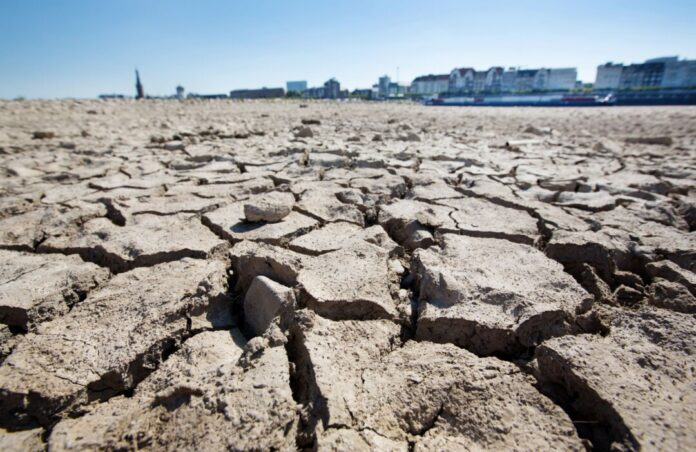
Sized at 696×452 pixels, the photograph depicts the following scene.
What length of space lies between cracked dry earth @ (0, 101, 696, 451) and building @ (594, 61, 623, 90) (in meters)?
60.0

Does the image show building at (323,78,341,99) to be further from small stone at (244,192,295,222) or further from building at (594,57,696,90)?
small stone at (244,192,295,222)

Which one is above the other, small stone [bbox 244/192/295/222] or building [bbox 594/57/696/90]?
building [bbox 594/57/696/90]

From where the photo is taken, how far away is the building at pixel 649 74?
40312 mm

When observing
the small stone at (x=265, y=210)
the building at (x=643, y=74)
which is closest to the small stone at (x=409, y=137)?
the small stone at (x=265, y=210)

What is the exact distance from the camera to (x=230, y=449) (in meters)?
0.78

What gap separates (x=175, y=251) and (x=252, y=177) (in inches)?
51.4

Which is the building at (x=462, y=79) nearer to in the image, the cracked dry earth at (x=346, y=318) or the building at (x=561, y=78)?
the building at (x=561, y=78)

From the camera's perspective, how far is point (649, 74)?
45.4 metres

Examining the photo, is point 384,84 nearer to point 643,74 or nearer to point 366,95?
point 366,95

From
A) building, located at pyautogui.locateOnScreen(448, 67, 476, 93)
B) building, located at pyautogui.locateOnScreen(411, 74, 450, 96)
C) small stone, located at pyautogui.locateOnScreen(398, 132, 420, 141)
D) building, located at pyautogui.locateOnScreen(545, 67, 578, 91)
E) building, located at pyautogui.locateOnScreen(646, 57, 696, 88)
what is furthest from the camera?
building, located at pyautogui.locateOnScreen(411, 74, 450, 96)

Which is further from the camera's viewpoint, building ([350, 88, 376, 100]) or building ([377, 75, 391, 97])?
building ([377, 75, 391, 97])

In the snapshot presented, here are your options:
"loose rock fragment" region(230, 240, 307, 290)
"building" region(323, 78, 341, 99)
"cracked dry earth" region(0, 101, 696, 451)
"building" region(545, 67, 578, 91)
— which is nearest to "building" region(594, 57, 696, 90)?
"building" region(545, 67, 578, 91)

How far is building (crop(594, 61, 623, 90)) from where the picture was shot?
4858 centimetres

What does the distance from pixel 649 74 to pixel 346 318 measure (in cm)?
6169
